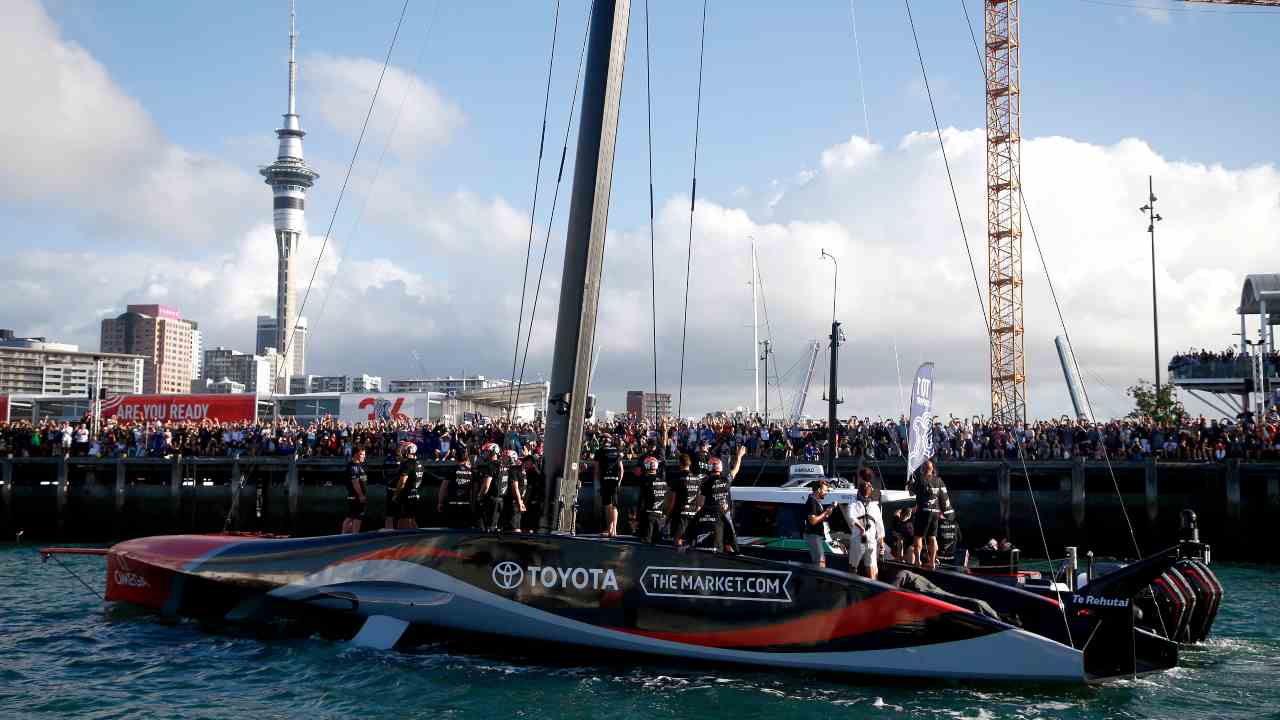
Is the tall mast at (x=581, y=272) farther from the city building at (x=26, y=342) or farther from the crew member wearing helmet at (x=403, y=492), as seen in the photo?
the city building at (x=26, y=342)

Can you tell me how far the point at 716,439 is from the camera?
87.4ft

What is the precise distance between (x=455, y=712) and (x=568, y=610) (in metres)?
1.77

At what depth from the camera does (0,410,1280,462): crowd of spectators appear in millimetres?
24906

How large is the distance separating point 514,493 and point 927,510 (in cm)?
490

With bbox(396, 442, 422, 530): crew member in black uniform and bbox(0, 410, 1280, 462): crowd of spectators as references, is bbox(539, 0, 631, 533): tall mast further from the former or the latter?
bbox(0, 410, 1280, 462): crowd of spectators

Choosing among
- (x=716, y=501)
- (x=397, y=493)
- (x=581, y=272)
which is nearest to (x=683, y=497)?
(x=716, y=501)

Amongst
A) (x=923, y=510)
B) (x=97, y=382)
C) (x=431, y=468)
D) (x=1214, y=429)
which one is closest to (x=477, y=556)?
(x=923, y=510)

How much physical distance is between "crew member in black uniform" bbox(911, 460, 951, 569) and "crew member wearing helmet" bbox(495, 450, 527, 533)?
467cm

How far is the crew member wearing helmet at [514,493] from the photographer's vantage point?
1207 centimetres

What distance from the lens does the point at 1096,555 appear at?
2339 centimetres

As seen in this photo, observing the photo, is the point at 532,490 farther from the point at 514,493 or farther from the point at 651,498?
the point at 651,498

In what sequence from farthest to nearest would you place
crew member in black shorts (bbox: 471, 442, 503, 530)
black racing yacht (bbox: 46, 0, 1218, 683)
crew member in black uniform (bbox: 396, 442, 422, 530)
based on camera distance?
crew member in black uniform (bbox: 396, 442, 422, 530), crew member in black shorts (bbox: 471, 442, 503, 530), black racing yacht (bbox: 46, 0, 1218, 683)

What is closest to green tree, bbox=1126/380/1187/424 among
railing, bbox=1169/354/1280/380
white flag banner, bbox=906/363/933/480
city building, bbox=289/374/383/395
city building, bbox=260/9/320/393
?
railing, bbox=1169/354/1280/380

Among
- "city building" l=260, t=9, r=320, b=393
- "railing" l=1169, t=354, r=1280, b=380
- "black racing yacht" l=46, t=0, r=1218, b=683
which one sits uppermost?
"city building" l=260, t=9, r=320, b=393
